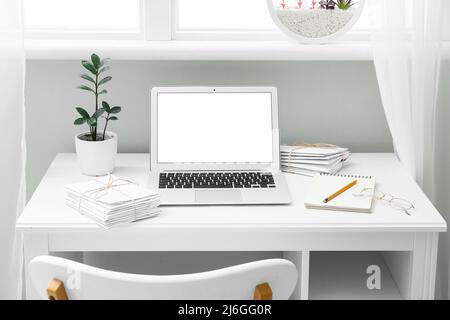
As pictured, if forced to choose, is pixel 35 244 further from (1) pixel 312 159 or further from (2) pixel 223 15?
(2) pixel 223 15

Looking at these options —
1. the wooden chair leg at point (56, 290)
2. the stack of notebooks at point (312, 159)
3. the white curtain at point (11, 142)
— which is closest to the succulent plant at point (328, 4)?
the stack of notebooks at point (312, 159)

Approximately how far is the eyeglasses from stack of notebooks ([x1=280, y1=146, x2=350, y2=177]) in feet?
0.58

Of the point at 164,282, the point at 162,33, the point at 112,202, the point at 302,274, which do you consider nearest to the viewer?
the point at 164,282

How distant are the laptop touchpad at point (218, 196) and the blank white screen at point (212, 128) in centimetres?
19

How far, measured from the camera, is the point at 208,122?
6.67 feet

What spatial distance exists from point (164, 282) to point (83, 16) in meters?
1.18

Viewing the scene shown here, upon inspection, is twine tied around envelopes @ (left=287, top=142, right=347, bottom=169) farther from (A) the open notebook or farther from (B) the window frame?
(B) the window frame

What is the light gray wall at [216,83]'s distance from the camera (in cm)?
216

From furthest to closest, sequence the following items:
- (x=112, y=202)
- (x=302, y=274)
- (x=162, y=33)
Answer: (x=162, y=33) < (x=302, y=274) < (x=112, y=202)

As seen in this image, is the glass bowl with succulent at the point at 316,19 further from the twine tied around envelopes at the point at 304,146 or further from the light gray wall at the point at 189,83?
the twine tied around envelopes at the point at 304,146

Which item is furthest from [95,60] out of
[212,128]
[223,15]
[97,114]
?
[223,15]

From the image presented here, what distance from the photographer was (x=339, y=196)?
1823 millimetres

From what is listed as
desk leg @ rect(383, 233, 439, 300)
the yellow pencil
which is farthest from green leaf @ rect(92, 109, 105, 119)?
desk leg @ rect(383, 233, 439, 300)

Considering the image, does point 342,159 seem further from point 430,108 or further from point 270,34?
point 270,34
